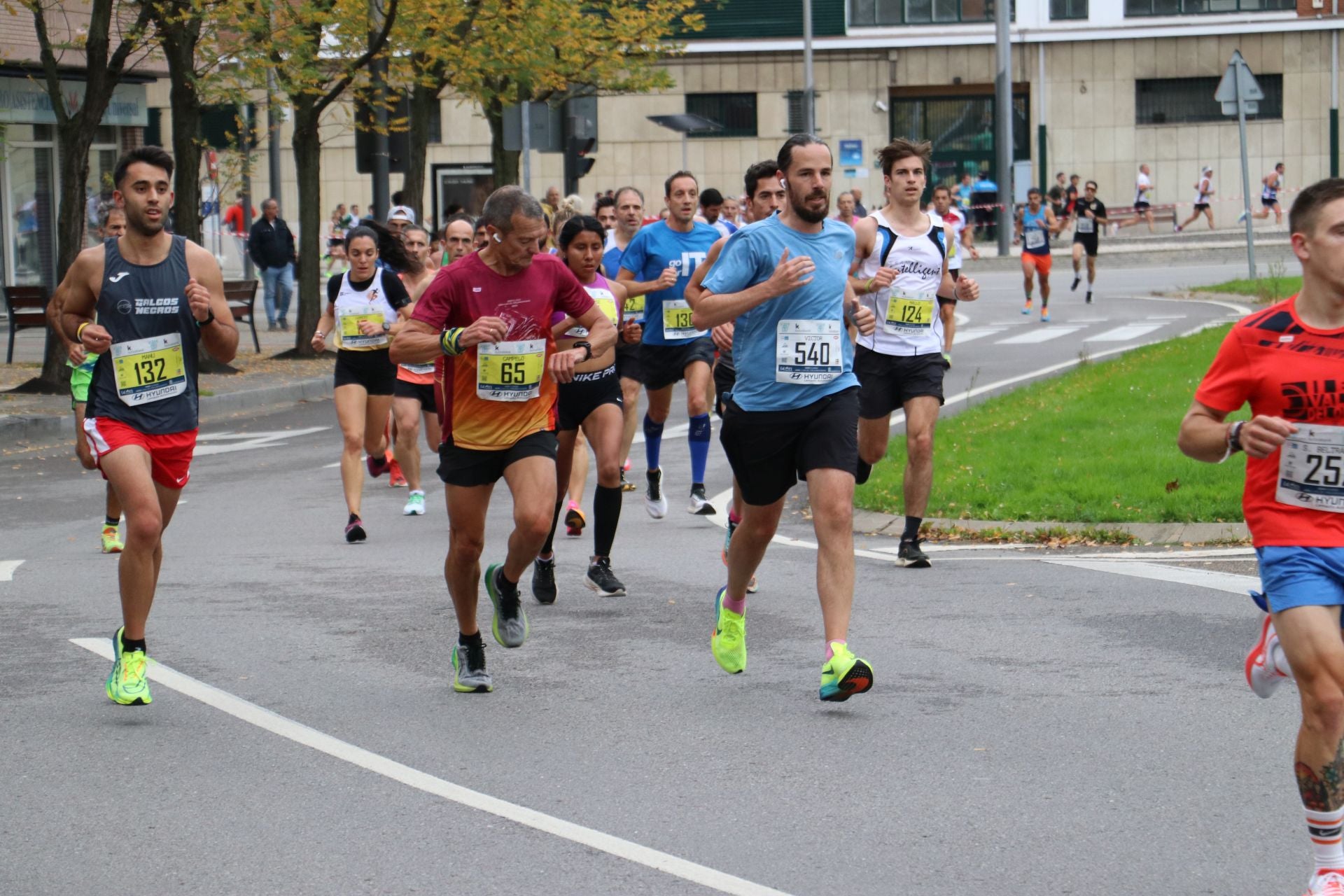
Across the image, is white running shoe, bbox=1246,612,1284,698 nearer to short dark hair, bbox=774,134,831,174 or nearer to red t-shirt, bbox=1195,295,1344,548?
red t-shirt, bbox=1195,295,1344,548

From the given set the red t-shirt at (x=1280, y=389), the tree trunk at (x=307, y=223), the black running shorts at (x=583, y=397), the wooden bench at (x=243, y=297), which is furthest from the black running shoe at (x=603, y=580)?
the wooden bench at (x=243, y=297)

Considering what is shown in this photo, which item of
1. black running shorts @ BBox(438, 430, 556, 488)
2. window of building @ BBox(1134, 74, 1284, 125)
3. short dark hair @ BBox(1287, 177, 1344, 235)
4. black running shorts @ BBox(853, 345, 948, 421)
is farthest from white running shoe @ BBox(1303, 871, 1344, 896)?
window of building @ BBox(1134, 74, 1284, 125)

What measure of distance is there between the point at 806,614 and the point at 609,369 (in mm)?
1734

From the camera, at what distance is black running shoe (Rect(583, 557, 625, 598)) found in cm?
905

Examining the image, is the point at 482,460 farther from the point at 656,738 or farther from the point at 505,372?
the point at 656,738

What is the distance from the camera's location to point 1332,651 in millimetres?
4383

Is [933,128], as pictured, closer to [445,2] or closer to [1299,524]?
[445,2]

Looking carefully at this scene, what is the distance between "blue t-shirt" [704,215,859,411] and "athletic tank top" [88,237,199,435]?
2039 mm

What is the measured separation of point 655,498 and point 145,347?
4996 millimetres

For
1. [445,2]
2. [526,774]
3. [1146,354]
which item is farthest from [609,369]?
[445,2]

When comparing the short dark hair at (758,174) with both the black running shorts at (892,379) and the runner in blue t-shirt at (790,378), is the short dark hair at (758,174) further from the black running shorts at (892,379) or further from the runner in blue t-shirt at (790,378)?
the runner in blue t-shirt at (790,378)

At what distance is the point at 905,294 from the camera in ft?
32.1

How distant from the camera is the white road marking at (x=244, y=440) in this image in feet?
53.4

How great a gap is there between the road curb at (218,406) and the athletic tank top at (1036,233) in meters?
11.1
